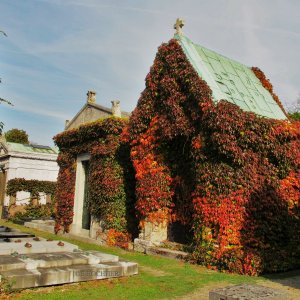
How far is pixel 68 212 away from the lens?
62.1 ft

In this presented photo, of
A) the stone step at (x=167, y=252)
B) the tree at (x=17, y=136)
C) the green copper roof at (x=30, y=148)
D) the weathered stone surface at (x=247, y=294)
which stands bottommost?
the stone step at (x=167, y=252)

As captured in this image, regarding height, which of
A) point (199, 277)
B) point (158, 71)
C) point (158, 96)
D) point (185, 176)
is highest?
point (158, 71)

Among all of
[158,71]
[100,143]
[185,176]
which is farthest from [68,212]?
[158,71]

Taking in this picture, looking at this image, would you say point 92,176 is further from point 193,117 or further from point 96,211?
point 193,117

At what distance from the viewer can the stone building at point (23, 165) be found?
29.6m

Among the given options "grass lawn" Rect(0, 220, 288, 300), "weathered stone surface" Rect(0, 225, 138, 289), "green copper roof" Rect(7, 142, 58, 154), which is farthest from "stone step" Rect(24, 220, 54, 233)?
"grass lawn" Rect(0, 220, 288, 300)

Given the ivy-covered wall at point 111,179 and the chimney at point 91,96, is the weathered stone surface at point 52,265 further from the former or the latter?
the chimney at point 91,96

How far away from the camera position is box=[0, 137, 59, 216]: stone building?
29.6 meters

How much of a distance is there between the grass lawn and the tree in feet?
148

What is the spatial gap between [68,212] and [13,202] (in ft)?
35.7

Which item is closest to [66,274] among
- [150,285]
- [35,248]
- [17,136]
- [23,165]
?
[150,285]

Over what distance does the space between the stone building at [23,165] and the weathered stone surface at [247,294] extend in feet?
81.1

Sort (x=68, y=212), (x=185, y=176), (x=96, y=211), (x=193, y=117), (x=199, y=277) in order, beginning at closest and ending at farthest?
Result: (x=199, y=277) < (x=193, y=117) < (x=185, y=176) < (x=96, y=211) < (x=68, y=212)

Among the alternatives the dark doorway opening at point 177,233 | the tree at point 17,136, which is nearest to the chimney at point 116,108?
the dark doorway opening at point 177,233
